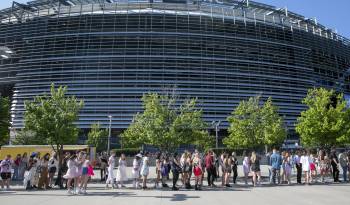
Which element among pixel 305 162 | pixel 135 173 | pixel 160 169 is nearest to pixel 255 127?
pixel 305 162

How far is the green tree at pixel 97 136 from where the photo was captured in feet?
168

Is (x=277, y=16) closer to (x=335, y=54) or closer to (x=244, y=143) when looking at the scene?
(x=335, y=54)

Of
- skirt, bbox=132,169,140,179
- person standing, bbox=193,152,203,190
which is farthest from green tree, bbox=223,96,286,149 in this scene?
skirt, bbox=132,169,140,179

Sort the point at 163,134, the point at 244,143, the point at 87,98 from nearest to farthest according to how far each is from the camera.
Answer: the point at 163,134 < the point at 244,143 < the point at 87,98

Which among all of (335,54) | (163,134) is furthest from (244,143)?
Result: (335,54)

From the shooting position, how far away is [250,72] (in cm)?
5941

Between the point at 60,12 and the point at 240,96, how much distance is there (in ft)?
117

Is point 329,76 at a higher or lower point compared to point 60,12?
lower

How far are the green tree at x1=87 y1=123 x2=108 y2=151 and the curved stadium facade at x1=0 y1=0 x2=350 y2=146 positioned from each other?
74.4 inches

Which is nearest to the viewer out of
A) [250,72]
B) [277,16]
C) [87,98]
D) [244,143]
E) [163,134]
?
[163,134]

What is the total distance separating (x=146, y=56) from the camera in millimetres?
56719

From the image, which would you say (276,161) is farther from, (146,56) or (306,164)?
(146,56)

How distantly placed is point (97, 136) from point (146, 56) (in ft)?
51.2

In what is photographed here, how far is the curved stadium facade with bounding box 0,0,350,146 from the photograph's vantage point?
55.4m
